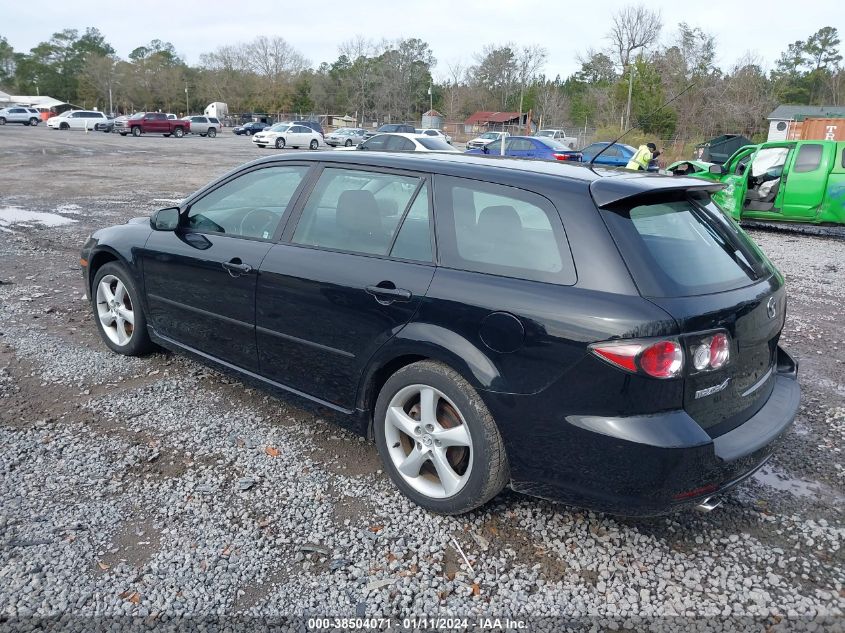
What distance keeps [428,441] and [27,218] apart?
432 inches

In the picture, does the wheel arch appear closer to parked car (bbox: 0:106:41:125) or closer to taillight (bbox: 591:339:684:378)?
taillight (bbox: 591:339:684:378)

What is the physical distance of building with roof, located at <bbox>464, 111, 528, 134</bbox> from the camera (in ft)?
236

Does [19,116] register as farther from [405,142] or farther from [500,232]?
[500,232]

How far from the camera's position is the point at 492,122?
7756cm

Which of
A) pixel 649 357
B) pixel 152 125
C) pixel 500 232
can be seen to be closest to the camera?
pixel 649 357

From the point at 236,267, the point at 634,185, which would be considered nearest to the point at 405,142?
the point at 236,267

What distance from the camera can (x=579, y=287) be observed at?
2621mm

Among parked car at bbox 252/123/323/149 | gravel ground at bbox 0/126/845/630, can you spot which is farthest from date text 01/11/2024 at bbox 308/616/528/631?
parked car at bbox 252/123/323/149

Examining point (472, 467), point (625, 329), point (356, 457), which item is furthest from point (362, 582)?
point (625, 329)

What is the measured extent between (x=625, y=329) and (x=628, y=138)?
42007 millimetres

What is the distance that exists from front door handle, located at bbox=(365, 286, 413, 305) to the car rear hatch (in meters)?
0.95

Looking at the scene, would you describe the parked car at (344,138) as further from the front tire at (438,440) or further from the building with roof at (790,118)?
the front tire at (438,440)

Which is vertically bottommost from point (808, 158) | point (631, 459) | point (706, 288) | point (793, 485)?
point (793, 485)

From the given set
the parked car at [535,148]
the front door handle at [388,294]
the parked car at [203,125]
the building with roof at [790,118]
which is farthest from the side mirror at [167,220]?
the parked car at [203,125]
